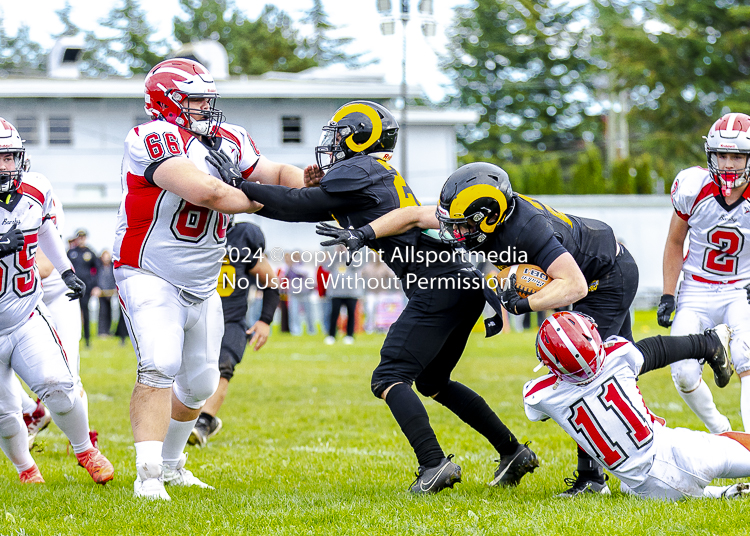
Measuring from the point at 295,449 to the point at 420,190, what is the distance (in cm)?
2466

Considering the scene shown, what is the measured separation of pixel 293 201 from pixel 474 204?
893 millimetres

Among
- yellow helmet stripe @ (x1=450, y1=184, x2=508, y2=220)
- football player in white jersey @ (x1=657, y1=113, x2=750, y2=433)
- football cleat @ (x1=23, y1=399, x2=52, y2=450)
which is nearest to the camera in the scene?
yellow helmet stripe @ (x1=450, y1=184, x2=508, y2=220)

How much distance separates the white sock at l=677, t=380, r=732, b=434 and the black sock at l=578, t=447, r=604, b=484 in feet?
A: 3.97

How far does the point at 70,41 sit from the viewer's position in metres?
30.7

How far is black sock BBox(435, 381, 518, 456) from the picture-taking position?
4.73 metres

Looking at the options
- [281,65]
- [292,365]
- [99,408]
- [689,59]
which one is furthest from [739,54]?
[99,408]

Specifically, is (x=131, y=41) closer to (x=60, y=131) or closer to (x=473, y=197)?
(x=60, y=131)

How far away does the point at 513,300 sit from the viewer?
4.13 meters

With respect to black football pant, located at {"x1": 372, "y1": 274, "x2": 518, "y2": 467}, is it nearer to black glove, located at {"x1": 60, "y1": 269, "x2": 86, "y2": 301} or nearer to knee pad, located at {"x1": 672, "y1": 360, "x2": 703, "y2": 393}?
knee pad, located at {"x1": 672, "y1": 360, "x2": 703, "y2": 393}

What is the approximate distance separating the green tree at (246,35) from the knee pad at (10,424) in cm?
4074

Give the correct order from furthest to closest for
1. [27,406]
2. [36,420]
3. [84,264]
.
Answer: [84,264], [36,420], [27,406]

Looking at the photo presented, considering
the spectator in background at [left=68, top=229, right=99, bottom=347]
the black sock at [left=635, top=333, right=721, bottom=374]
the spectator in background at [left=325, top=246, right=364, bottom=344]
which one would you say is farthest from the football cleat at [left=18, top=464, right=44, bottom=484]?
the spectator in background at [left=68, top=229, right=99, bottom=347]

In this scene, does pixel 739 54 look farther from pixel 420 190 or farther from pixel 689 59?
pixel 420 190

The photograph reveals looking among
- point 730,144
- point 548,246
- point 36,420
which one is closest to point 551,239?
point 548,246
